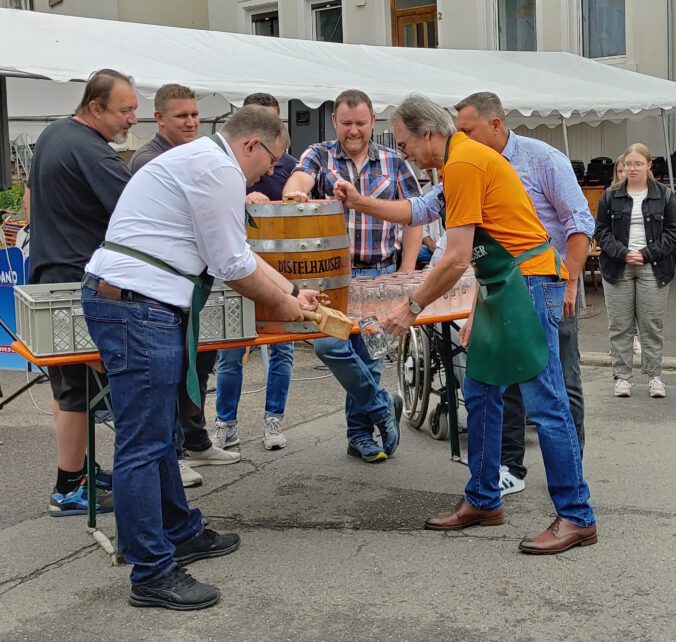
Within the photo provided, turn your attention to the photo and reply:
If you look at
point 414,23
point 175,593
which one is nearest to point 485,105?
point 175,593

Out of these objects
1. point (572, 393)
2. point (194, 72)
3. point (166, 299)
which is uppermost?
point (194, 72)

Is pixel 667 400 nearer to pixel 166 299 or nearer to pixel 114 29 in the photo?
pixel 166 299

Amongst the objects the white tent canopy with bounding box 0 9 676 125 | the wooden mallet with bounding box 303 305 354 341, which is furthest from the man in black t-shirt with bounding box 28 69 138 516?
the white tent canopy with bounding box 0 9 676 125

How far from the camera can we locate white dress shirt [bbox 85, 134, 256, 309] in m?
3.72

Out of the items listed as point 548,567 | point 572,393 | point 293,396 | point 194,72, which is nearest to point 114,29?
point 194,72

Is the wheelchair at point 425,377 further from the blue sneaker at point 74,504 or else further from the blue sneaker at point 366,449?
the blue sneaker at point 74,504

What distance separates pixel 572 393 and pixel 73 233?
243cm

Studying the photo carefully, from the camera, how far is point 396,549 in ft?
14.7

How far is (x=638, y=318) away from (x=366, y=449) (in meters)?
2.71

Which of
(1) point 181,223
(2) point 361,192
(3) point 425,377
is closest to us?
(1) point 181,223

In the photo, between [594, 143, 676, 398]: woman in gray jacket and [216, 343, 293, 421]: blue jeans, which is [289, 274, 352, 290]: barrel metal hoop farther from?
[594, 143, 676, 398]: woman in gray jacket

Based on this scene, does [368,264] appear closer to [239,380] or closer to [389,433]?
[389,433]

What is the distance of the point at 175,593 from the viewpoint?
390cm

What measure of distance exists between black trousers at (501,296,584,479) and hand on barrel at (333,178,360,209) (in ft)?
3.81
